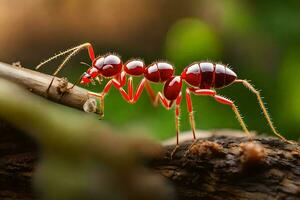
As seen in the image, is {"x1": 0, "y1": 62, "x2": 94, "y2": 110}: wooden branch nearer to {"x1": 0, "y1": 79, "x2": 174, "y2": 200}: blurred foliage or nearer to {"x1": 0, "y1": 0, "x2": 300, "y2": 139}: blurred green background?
{"x1": 0, "y1": 79, "x2": 174, "y2": 200}: blurred foliage

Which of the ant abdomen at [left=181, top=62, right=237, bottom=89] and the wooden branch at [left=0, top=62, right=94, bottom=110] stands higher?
the ant abdomen at [left=181, top=62, right=237, bottom=89]

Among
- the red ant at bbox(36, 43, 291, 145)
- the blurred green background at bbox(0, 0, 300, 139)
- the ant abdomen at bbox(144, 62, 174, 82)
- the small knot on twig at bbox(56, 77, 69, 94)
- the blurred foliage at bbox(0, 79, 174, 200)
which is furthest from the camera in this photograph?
the blurred green background at bbox(0, 0, 300, 139)

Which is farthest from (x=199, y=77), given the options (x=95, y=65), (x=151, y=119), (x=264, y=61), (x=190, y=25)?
(x=264, y=61)

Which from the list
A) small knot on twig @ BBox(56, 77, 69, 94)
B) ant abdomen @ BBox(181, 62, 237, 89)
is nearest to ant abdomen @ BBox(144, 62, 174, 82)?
ant abdomen @ BBox(181, 62, 237, 89)

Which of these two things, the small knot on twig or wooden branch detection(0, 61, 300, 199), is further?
the small knot on twig

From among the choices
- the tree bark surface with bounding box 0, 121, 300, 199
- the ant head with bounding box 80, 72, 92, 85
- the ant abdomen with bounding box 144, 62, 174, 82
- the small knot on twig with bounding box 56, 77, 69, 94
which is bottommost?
the tree bark surface with bounding box 0, 121, 300, 199

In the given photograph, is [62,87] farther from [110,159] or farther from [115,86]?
[115,86]

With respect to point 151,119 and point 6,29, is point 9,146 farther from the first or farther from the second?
point 6,29

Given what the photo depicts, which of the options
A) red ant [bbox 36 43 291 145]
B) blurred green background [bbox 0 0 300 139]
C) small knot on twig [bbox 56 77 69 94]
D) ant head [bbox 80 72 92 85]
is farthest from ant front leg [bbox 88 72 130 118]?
blurred green background [bbox 0 0 300 139]

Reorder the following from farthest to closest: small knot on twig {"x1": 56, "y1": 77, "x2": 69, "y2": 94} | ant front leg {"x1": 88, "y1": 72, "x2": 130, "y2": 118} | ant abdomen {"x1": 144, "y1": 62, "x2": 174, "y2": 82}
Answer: ant abdomen {"x1": 144, "y1": 62, "x2": 174, "y2": 82} < ant front leg {"x1": 88, "y1": 72, "x2": 130, "y2": 118} < small knot on twig {"x1": 56, "y1": 77, "x2": 69, "y2": 94}
